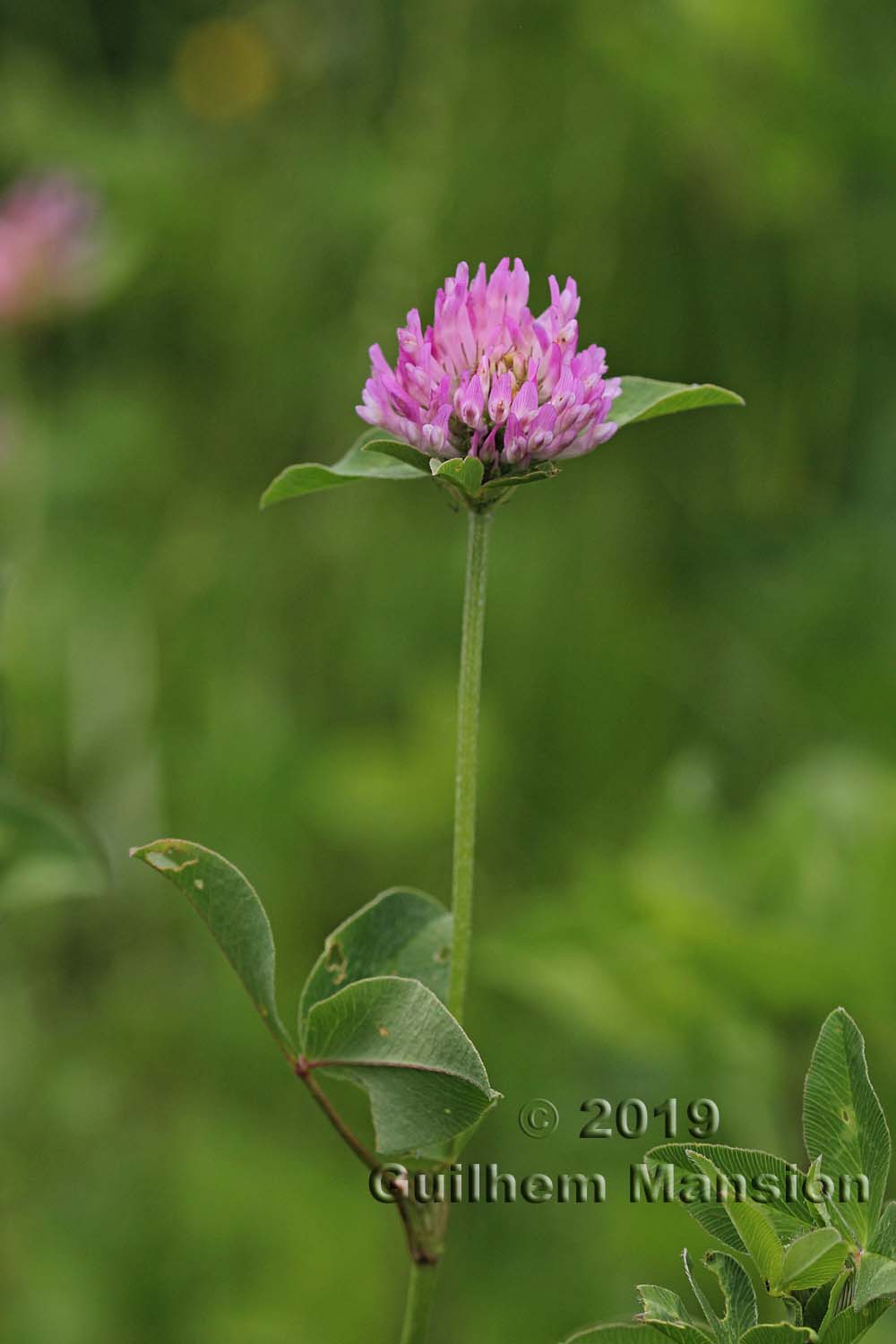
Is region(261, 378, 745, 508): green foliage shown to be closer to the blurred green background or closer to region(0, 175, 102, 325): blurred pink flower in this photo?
the blurred green background

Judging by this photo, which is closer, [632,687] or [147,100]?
[632,687]

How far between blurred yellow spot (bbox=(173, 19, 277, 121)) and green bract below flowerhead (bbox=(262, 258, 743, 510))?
5.38 ft

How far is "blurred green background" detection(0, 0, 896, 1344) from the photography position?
1201 millimetres

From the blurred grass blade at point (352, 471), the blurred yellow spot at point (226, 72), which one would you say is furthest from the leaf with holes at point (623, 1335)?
the blurred yellow spot at point (226, 72)

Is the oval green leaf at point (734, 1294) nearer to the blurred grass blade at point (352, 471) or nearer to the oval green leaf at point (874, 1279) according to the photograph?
the oval green leaf at point (874, 1279)

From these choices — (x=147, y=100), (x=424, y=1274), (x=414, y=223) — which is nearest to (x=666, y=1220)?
(x=424, y=1274)

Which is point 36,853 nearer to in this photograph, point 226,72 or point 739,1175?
point 739,1175

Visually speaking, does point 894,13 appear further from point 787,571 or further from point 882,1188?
point 882,1188

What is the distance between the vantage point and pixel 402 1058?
37 centimetres

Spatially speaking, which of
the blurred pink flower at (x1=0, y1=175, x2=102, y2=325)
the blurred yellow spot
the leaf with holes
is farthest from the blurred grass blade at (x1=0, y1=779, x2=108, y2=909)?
the blurred yellow spot

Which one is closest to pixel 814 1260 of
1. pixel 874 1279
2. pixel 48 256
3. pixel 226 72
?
pixel 874 1279

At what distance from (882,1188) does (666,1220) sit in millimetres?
677

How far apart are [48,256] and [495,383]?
129cm

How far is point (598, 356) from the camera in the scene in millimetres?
421
